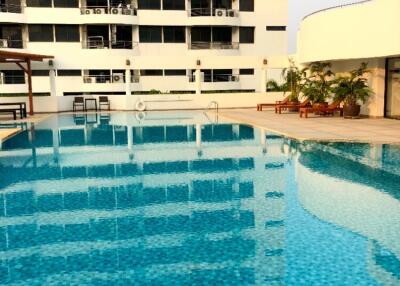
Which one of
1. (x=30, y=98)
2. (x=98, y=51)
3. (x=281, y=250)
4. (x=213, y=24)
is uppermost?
(x=213, y=24)

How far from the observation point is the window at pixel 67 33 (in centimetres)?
3544

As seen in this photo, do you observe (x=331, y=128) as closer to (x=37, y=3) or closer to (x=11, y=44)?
(x=37, y=3)

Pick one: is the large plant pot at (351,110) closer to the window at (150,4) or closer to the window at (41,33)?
the window at (150,4)

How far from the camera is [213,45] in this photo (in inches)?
1519

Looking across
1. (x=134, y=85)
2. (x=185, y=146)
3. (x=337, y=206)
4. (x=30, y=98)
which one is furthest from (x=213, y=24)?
(x=337, y=206)

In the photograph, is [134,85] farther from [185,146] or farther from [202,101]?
[185,146]

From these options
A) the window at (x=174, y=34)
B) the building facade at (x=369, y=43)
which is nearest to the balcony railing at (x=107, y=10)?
the window at (x=174, y=34)

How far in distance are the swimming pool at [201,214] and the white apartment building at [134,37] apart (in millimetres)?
18473

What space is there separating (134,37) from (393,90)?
22.5 m

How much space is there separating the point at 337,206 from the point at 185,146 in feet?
24.7

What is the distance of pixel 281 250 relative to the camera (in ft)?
20.3

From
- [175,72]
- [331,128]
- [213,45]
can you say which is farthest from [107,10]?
[331,128]

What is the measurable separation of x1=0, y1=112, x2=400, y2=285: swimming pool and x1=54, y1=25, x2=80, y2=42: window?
22.4 m

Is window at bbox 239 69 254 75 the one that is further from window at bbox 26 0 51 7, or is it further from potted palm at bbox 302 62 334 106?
window at bbox 26 0 51 7
